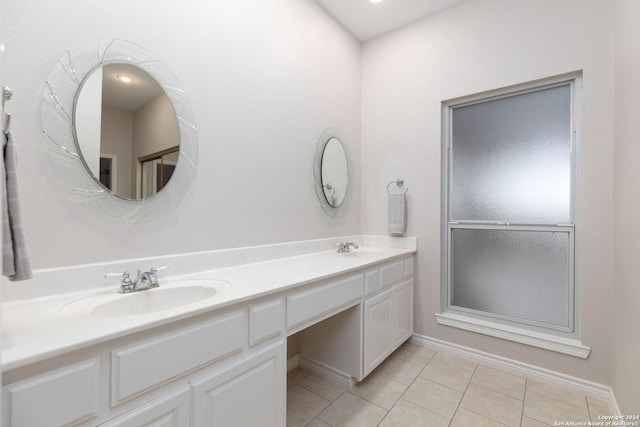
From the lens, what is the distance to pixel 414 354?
2449mm

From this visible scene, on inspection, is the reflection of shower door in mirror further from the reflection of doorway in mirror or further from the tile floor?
the tile floor

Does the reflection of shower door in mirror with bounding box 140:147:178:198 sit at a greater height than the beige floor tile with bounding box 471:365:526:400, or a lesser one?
greater

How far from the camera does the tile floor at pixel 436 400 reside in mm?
1680

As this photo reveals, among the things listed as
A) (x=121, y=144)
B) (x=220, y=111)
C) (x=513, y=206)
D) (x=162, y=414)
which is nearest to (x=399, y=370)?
(x=513, y=206)

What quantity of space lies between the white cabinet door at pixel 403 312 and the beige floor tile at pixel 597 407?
3.82 ft

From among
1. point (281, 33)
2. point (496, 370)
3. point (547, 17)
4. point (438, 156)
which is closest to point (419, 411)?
point (496, 370)

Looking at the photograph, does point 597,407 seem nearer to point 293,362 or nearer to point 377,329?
point 377,329

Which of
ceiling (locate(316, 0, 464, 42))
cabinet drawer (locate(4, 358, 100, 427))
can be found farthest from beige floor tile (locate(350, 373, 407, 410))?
ceiling (locate(316, 0, 464, 42))

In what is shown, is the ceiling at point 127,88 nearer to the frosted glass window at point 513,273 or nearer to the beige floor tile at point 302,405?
the beige floor tile at point 302,405

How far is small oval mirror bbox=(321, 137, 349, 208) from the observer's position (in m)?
2.48

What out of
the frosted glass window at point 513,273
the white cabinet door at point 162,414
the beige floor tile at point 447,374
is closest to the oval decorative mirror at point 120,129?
the white cabinet door at point 162,414

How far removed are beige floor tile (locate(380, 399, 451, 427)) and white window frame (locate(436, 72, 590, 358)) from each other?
893 mm

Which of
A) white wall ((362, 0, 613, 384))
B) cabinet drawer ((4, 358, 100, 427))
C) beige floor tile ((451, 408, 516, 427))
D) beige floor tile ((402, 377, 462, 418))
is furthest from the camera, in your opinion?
white wall ((362, 0, 613, 384))

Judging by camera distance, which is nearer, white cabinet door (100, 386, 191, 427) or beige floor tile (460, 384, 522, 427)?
white cabinet door (100, 386, 191, 427)
